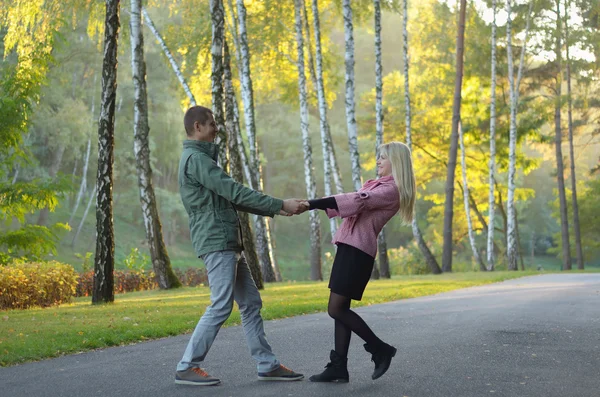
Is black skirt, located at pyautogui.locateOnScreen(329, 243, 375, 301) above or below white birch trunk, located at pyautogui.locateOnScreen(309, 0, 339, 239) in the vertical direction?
below

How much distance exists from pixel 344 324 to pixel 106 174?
9832 mm

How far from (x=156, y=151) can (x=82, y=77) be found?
7.25 m

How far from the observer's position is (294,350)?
8.65 m

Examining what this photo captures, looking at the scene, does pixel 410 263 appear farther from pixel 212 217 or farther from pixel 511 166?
pixel 212 217

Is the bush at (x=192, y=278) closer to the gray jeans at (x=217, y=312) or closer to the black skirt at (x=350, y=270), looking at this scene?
the gray jeans at (x=217, y=312)

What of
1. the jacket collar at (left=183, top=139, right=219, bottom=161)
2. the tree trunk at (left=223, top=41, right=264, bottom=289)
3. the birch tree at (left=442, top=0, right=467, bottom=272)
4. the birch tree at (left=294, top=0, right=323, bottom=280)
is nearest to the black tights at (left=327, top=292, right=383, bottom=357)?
the jacket collar at (left=183, top=139, right=219, bottom=161)

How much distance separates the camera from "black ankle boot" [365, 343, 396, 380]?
21.2 feet

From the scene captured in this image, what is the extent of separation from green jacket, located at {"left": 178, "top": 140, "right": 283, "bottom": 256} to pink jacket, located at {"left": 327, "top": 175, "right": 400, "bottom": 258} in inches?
21.2

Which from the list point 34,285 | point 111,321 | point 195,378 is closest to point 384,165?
point 195,378

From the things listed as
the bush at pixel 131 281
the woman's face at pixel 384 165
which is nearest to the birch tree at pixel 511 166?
the bush at pixel 131 281

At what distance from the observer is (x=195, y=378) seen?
640 centimetres

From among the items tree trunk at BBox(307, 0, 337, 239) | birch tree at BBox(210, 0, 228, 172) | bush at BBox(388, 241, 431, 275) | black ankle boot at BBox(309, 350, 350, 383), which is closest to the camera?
black ankle boot at BBox(309, 350, 350, 383)

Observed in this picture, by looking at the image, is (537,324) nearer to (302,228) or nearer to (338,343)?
(338,343)

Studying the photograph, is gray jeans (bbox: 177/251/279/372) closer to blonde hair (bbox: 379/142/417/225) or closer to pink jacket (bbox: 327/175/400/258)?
pink jacket (bbox: 327/175/400/258)
